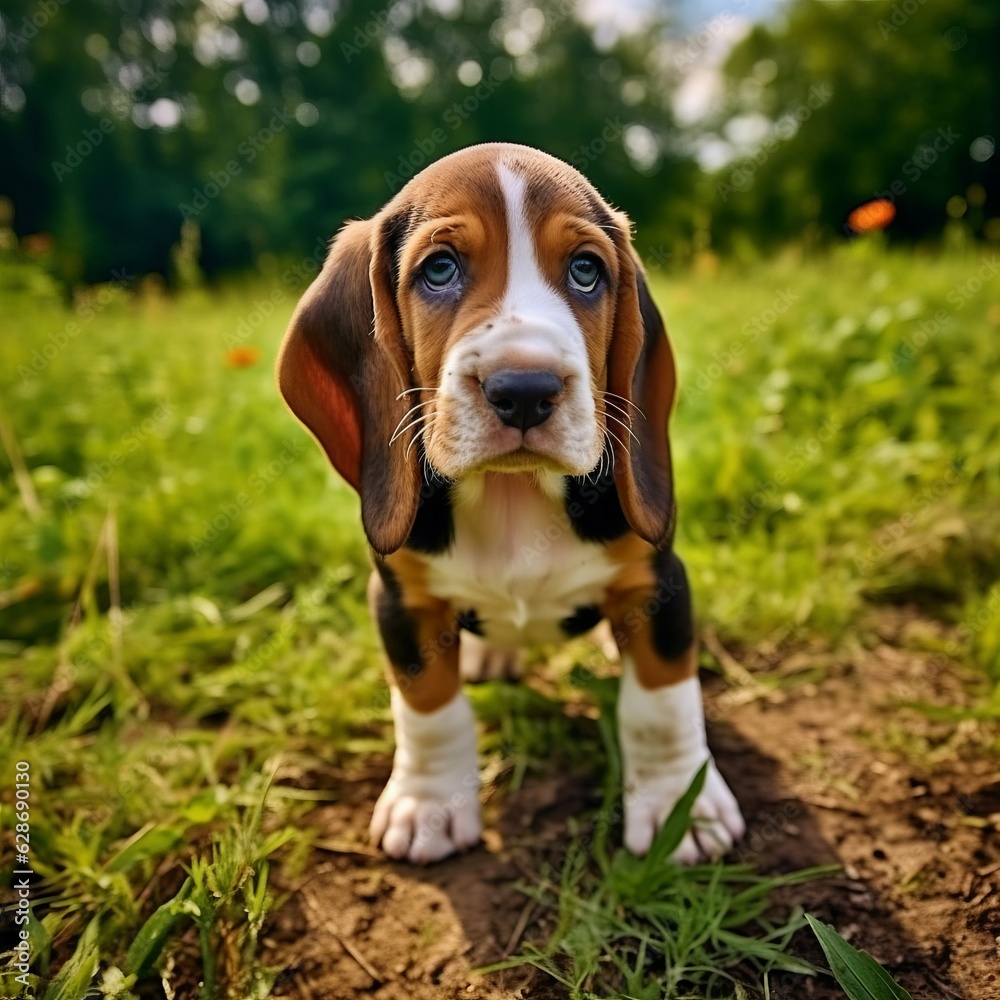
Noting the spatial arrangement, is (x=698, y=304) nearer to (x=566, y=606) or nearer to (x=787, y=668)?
(x=787, y=668)

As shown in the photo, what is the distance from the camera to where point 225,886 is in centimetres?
215

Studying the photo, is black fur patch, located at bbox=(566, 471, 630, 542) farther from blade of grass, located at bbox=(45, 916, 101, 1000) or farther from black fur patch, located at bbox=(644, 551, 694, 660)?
blade of grass, located at bbox=(45, 916, 101, 1000)

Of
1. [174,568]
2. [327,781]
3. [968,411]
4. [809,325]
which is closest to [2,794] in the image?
[327,781]

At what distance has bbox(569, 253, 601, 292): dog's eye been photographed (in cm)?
198

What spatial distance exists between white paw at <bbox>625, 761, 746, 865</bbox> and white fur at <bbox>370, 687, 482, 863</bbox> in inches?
17.7

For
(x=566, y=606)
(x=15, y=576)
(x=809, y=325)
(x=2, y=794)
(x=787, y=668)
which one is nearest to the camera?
(x=566, y=606)

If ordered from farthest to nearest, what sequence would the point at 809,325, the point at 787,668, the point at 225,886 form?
1. the point at 809,325
2. the point at 787,668
3. the point at 225,886

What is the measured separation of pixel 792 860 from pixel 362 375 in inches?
65.8

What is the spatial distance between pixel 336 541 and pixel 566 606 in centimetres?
189
